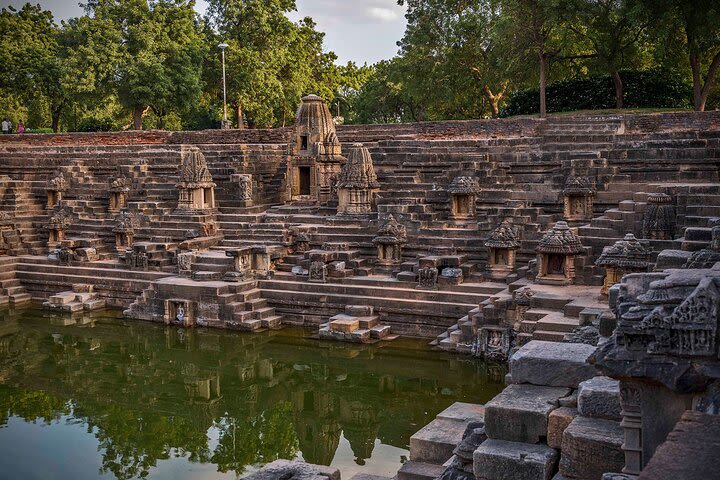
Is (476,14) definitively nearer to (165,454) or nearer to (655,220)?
(655,220)

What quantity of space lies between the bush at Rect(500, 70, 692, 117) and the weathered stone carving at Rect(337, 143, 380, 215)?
1090 centimetres

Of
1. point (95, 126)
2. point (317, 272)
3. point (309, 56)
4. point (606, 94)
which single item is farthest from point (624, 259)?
point (95, 126)

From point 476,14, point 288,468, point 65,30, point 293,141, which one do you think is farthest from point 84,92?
point 288,468

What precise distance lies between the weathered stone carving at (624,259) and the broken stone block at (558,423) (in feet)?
20.2

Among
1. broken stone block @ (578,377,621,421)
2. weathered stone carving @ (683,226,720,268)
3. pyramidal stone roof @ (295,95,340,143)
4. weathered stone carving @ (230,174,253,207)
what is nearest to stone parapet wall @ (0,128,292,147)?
pyramidal stone roof @ (295,95,340,143)

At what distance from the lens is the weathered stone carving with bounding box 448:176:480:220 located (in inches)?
684

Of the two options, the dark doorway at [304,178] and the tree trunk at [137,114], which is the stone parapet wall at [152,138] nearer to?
the tree trunk at [137,114]

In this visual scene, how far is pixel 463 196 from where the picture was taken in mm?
17578

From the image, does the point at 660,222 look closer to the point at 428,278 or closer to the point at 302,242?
the point at 428,278

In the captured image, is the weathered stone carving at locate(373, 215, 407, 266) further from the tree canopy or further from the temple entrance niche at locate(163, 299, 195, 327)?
the tree canopy

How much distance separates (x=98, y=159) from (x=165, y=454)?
17.3 metres

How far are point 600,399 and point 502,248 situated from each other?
9401mm

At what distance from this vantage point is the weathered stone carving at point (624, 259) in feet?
40.8

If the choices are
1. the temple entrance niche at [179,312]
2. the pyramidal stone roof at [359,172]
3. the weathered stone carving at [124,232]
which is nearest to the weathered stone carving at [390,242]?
the pyramidal stone roof at [359,172]
